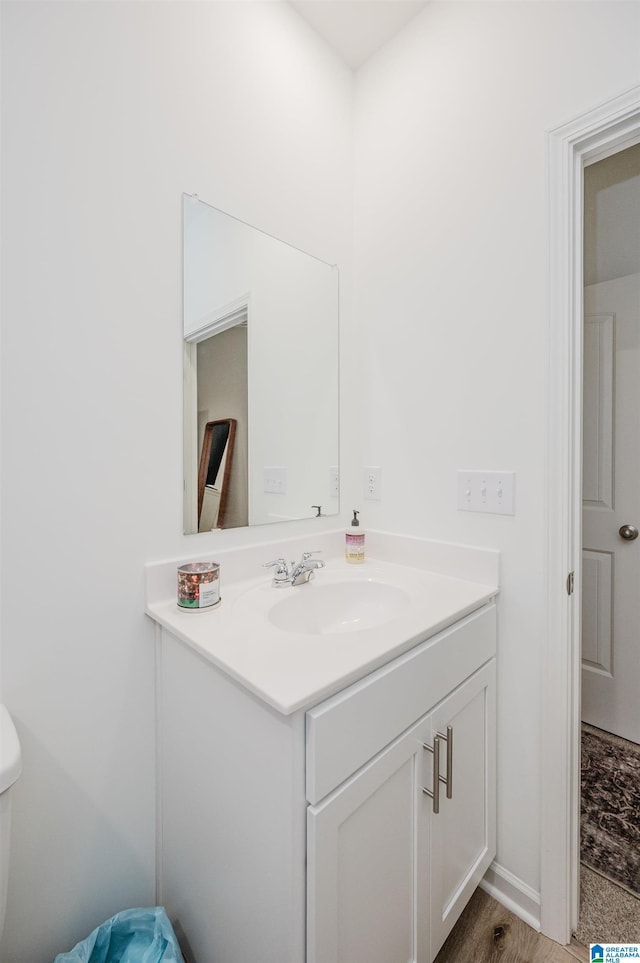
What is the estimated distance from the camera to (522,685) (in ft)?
3.87

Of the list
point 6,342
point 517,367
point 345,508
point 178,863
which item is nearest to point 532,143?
point 517,367

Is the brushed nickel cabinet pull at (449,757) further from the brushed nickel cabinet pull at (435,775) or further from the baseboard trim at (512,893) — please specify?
the baseboard trim at (512,893)

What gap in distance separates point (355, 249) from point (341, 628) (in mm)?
1353

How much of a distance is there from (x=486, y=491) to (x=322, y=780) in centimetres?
85

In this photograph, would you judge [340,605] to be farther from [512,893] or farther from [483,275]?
[483,275]

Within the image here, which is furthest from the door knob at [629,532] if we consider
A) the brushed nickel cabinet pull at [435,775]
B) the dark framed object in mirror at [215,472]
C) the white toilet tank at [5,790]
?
the white toilet tank at [5,790]

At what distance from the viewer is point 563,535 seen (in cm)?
110

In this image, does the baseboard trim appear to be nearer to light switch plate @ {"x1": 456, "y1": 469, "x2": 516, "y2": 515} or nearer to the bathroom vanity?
the bathroom vanity

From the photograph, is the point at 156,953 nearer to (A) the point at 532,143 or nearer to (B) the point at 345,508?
(B) the point at 345,508

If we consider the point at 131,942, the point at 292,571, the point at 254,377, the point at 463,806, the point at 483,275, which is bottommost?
the point at 131,942

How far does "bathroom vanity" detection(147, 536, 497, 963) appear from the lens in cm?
71

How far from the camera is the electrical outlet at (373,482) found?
154 centimetres

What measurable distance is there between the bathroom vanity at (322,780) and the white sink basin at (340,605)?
67 millimetres

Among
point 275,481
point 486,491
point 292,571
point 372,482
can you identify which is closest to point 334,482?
point 372,482
